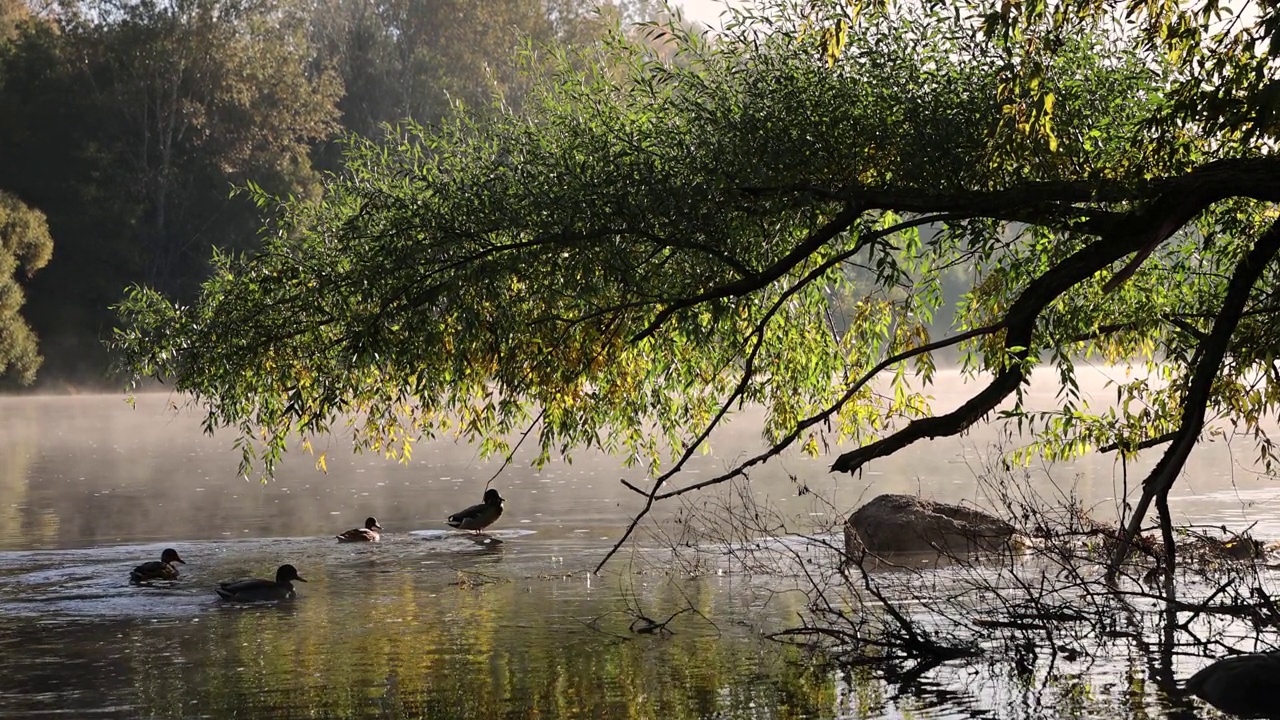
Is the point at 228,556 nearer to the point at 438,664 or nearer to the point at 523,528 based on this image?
the point at 523,528

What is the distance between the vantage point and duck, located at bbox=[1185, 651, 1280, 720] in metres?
10.1

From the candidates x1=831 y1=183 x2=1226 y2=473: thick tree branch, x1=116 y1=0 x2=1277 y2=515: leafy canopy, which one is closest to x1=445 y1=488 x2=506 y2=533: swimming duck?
x1=116 y1=0 x2=1277 y2=515: leafy canopy

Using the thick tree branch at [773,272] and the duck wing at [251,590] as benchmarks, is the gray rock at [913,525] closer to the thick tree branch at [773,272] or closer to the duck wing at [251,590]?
the thick tree branch at [773,272]

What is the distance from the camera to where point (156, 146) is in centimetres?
6088

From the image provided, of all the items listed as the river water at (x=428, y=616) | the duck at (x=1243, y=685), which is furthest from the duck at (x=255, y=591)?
the duck at (x=1243, y=685)

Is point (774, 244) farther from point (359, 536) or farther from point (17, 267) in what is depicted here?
point (17, 267)

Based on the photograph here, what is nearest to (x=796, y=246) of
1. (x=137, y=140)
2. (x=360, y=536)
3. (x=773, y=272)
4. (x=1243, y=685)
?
(x=773, y=272)

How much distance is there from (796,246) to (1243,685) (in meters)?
5.10

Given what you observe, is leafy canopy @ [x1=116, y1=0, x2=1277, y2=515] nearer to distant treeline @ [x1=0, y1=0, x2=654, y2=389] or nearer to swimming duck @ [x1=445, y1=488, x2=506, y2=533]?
swimming duck @ [x1=445, y1=488, x2=506, y2=533]

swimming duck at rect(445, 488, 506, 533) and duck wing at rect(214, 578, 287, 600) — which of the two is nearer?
duck wing at rect(214, 578, 287, 600)

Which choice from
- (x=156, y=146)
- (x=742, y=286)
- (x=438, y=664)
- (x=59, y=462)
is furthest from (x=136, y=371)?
(x=156, y=146)

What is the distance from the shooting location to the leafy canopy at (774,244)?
1241 centimetres

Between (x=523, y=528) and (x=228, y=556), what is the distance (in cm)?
474

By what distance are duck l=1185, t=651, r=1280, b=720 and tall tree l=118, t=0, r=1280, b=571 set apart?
1.46 m
